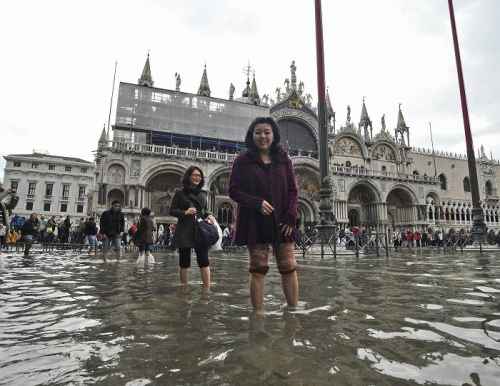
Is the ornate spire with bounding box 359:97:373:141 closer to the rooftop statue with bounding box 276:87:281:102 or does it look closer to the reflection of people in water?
the rooftop statue with bounding box 276:87:281:102

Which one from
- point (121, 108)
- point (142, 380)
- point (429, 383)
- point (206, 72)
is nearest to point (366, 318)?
point (429, 383)

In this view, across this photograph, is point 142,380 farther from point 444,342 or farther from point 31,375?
point 444,342

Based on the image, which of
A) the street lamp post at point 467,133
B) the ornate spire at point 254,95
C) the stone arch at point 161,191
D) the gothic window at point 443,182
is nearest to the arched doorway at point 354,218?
the ornate spire at point 254,95

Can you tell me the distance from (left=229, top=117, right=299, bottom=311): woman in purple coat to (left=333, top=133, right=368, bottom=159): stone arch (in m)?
31.9

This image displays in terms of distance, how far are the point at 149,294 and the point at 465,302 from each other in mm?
3028

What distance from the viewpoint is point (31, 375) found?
4.39 ft

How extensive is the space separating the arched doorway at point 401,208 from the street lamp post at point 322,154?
26.3m

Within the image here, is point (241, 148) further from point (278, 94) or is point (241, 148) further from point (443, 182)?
point (443, 182)

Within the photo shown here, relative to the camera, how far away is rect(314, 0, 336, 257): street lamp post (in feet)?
32.6

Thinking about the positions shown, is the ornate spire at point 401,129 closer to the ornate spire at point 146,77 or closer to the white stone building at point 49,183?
the ornate spire at point 146,77

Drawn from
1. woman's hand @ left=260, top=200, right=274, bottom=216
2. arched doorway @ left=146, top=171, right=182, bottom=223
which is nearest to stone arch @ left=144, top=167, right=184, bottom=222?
arched doorway @ left=146, top=171, right=182, bottom=223

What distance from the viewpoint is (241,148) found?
29.9m

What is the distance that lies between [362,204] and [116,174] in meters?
24.0

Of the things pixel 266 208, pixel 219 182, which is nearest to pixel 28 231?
pixel 266 208
